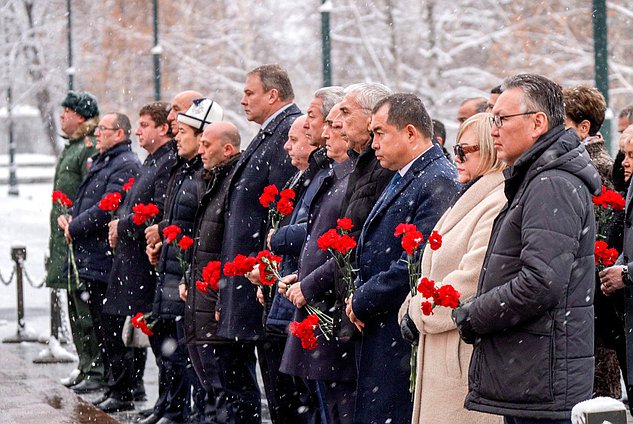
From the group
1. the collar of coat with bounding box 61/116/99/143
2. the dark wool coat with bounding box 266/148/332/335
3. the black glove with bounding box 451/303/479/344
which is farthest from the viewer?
the collar of coat with bounding box 61/116/99/143

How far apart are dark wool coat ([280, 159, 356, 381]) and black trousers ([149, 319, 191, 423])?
7.79 ft

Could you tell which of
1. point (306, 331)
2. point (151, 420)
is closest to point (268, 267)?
point (306, 331)

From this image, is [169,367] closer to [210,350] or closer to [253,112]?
[210,350]

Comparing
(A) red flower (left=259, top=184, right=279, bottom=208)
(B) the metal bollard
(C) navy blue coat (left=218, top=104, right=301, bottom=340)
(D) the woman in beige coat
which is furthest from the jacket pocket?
(B) the metal bollard

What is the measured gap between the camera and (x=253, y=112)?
28.3 ft

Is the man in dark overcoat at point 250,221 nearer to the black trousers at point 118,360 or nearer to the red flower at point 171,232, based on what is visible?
the red flower at point 171,232

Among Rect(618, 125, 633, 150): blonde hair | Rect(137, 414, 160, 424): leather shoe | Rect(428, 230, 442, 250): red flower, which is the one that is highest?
Rect(618, 125, 633, 150): blonde hair

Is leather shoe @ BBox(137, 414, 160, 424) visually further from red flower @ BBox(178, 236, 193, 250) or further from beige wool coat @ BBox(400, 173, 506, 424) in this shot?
beige wool coat @ BBox(400, 173, 506, 424)

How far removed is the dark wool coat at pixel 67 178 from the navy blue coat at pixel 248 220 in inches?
136

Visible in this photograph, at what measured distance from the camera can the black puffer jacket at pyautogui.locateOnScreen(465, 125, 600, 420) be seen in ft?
16.5

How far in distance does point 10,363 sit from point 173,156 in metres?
3.78

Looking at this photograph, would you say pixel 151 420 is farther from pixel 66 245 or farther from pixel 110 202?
pixel 66 245

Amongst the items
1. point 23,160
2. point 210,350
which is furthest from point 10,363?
point 23,160

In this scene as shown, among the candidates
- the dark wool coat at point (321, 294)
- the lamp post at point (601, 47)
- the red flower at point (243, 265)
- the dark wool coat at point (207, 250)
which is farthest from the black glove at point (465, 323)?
the lamp post at point (601, 47)
